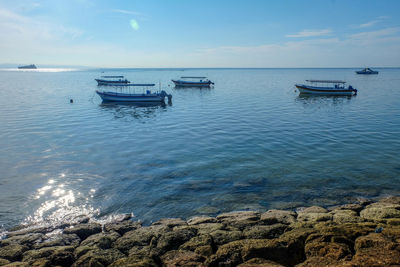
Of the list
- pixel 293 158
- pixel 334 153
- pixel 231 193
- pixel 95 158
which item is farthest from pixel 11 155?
pixel 334 153

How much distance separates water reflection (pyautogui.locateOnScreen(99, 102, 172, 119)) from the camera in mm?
47263

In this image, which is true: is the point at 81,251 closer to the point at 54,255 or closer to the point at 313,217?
the point at 54,255

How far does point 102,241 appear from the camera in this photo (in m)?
11.5

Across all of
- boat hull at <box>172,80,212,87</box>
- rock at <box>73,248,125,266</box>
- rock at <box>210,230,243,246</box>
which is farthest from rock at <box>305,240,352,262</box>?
boat hull at <box>172,80,212,87</box>

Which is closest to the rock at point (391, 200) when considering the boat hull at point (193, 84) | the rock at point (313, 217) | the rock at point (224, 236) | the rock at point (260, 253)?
the rock at point (313, 217)

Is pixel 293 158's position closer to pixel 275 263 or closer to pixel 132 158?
pixel 132 158

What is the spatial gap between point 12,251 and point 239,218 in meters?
10.0

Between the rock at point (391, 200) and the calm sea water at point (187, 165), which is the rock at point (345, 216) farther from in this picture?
the rock at point (391, 200)

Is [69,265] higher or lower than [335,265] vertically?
lower

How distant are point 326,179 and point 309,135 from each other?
1291 cm

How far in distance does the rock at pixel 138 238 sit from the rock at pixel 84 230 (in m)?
2.17

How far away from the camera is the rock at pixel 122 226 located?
43.8 ft

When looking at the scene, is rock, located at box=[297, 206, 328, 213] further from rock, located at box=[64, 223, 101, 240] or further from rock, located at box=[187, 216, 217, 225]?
rock, located at box=[64, 223, 101, 240]

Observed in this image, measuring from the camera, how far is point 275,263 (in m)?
8.45
